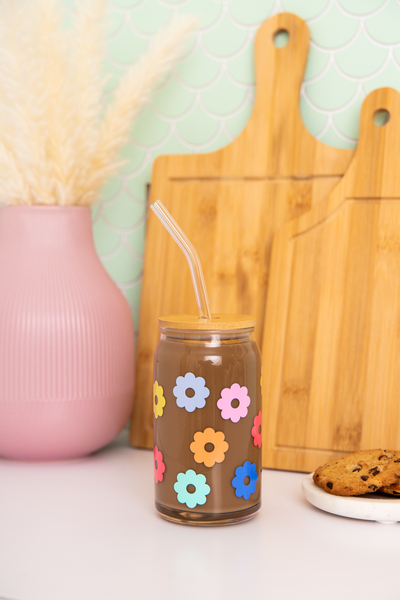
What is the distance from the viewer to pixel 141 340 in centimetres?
109

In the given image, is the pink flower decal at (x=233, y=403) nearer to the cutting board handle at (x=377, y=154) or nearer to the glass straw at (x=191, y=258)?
the glass straw at (x=191, y=258)

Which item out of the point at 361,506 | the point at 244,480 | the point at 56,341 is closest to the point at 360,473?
the point at 361,506

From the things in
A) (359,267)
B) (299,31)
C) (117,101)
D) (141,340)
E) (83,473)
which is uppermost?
(299,31)

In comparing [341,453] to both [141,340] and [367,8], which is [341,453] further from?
[367,8]

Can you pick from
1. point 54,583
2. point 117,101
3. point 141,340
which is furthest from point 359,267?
point 54,583

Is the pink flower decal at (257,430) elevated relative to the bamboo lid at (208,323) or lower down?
lower down

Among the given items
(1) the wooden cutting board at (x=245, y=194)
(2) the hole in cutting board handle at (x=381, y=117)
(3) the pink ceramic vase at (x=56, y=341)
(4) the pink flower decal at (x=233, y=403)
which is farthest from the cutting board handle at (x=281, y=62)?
(4) the pink flower decal at (x=233, y=403)

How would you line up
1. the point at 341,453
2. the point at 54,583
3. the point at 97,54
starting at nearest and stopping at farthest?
the point at 54,583
the point at 341,453
the point at 97,54

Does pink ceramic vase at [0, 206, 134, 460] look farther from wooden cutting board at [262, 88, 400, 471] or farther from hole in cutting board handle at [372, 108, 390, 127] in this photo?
hole in cutting board handle at [372, 108, 390, 127]

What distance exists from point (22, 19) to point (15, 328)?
48 cm

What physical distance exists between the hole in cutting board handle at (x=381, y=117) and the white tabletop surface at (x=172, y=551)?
1.94 feet

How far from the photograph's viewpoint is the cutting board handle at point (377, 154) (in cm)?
93

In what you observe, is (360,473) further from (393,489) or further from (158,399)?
(158,399)

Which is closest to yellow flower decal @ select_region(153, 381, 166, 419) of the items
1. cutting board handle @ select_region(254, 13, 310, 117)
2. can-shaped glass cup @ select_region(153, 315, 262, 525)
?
can-shaped glass cup @ select_region(153, 315, 262, 525)
